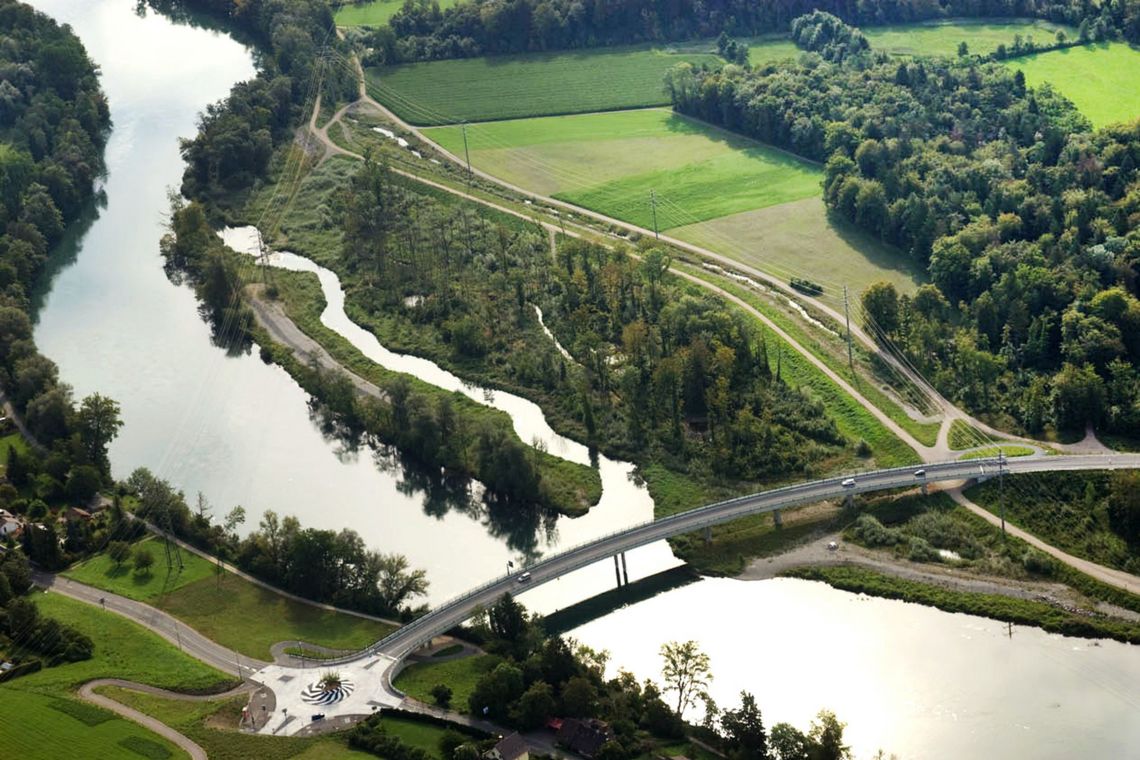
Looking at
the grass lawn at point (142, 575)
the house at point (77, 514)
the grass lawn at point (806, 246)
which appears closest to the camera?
the grass lawn at point (142, 575)

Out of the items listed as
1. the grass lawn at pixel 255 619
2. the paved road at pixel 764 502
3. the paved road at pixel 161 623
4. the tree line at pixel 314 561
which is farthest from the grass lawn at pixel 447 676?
the paved road at pixel 161 623

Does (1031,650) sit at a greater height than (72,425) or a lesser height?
lesser

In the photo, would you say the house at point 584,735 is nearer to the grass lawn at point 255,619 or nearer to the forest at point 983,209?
the grass lawn at point 255,619

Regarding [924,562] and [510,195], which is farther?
[510,195]

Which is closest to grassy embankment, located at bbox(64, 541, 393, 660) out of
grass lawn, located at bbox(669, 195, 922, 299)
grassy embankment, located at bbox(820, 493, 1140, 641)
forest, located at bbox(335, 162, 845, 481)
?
forest, located at bbox(335, 162, 845, 481)

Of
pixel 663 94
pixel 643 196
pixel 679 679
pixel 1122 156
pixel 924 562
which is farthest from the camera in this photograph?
pixel 663 94

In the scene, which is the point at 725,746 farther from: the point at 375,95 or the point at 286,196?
the point at 375,95

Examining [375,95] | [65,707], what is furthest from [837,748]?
[375,95]

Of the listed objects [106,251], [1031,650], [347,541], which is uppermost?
[106,251]
